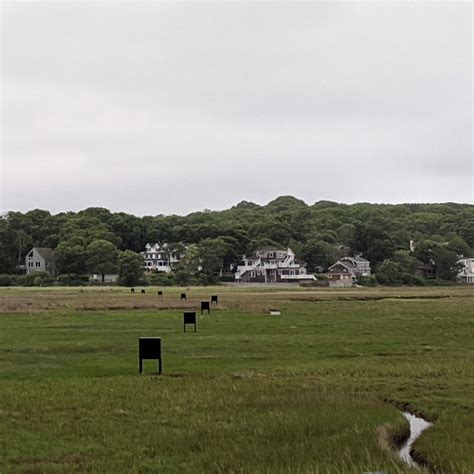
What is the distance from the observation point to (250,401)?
53.5 ft

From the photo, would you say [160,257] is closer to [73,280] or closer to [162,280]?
[162,280]

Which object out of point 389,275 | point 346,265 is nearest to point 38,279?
point 346,265

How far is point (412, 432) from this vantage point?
1372cm

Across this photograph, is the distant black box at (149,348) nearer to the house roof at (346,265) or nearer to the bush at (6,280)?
the bush at (6,280)

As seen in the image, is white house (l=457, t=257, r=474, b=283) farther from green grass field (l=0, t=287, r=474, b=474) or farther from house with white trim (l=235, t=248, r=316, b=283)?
green grass field (l=0, t=287, r=474, b=474)

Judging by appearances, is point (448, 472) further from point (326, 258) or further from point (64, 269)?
point (326, 258)

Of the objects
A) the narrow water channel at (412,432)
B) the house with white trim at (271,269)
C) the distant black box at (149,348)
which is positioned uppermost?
the house with white trim at (271,269)

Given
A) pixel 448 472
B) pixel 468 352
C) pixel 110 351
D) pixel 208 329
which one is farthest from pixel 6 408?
A: pixel 208 329

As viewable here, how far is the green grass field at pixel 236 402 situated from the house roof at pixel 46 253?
131075 mm

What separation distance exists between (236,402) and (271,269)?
495 feet

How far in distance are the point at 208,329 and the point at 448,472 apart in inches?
1023

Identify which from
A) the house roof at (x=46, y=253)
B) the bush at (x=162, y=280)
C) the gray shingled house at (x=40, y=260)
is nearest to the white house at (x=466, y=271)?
the bush at (x=162, y=280)

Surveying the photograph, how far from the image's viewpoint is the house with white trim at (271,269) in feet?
540

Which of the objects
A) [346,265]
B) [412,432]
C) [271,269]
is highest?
[346,265]
